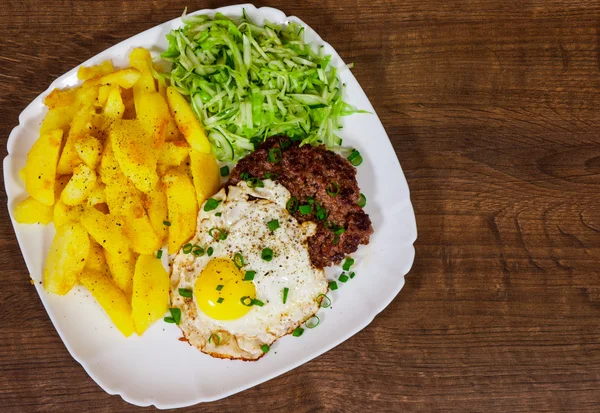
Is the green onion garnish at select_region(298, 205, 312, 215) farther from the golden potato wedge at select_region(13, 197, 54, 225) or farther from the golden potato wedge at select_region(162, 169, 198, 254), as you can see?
the golden potato wedge at select_region(13, 197, 54, 225)

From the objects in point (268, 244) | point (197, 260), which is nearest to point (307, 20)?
point (268, 244)

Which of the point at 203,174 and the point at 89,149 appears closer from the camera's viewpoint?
the point at 89,149

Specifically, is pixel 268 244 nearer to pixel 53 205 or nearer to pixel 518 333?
pixel 53 205

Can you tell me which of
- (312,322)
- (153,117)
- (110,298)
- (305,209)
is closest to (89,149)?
(153,117)

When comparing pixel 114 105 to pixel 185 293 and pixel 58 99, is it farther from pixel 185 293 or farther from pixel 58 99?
pixel 185 293

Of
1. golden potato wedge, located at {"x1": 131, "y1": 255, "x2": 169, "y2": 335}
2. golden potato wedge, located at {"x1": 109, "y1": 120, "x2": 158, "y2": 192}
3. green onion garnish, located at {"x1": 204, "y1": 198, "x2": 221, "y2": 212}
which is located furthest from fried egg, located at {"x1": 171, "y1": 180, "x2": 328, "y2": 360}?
golden potato wedge, located at {"x1": 109, "y1": 120, "x2": 158, "y2": 192}

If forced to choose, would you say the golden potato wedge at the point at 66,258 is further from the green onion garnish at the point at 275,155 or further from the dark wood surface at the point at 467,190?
the green onion garnish at the point at 275,155
